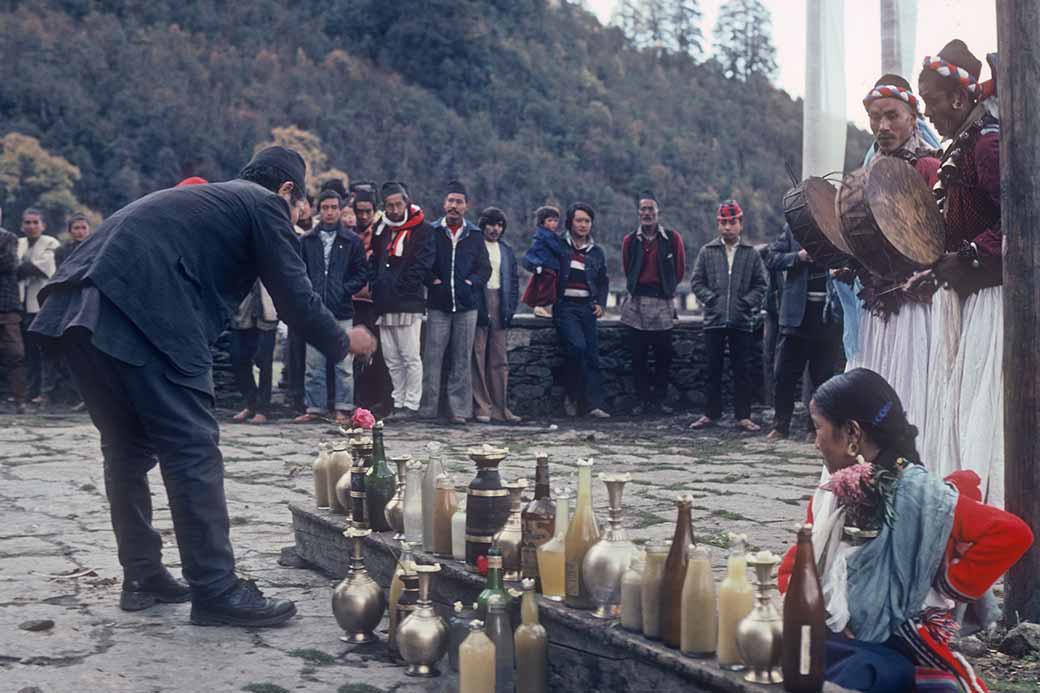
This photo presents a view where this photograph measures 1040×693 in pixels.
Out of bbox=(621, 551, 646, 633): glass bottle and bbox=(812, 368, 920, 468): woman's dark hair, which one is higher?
bbox=(812, 368, 920, 468): woman's dark hair

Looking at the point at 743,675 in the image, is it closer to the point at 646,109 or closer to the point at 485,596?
the point at 485,596

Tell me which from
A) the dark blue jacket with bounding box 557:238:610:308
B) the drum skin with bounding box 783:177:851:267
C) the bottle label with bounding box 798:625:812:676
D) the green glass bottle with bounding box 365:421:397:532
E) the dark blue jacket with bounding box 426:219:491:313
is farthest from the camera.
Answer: the dark blue jacket with bounding box 557:238:610:308

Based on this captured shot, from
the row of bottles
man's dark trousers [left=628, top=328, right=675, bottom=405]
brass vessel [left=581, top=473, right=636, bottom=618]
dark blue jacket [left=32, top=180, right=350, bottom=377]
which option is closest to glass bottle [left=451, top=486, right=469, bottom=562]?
the row of bottles

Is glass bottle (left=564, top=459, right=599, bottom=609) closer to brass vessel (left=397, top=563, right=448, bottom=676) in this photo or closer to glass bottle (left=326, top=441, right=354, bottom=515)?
brass vessel (left=397, top=563, right=448, bottom=676)

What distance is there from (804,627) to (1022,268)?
1.83 meters

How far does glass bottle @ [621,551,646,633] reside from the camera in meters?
3.21

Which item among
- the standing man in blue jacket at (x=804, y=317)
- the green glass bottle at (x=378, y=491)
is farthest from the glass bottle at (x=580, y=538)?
the standing man in blue jacket at (x=804, y=317)

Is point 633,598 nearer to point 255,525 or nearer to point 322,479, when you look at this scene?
point 322,479

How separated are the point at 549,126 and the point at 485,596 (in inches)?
1847

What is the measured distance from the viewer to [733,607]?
2.94 m

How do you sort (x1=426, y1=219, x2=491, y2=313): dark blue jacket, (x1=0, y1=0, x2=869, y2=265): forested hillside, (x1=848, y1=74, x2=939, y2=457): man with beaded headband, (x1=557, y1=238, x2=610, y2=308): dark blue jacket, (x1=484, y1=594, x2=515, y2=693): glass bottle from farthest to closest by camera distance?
(x1=0, y1=0, x2=869, y2=265): forested hillside < (x1=557, y1=238, x2=610, y2=308): dark blue jacket < (x1=426, y1=219, x2=491, y2=313): dark blue jacket < (x1=848, y1=74, x2=939, y2=457): man with beaded headband < (x1=484, y1=594, x2=515, y2=693): glass bottle

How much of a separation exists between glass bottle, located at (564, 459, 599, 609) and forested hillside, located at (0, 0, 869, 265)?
36.4m

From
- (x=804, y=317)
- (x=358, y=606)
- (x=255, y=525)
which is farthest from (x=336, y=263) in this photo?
(x=358, y=606)

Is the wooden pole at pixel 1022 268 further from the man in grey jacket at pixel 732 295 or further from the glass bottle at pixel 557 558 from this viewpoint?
the man in grey jacket at pixel 732 295
